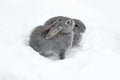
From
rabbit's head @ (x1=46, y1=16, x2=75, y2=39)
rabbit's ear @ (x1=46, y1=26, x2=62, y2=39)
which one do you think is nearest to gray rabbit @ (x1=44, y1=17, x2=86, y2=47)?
rabbit's head @ (x1=46, y1=16, x2=75, y2=39)

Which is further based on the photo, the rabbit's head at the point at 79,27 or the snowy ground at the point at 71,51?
the rabbit's head at the point at 79,27

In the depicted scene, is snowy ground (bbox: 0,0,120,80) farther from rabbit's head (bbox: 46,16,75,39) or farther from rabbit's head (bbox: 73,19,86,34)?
rabbit's head (bbox: 46,16,75,39)

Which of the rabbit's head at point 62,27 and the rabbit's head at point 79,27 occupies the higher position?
the rabbit's head at point 79,27

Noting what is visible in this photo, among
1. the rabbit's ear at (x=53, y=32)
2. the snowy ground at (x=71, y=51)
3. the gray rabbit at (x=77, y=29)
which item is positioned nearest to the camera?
the snowy ground at (x=71, y=51)

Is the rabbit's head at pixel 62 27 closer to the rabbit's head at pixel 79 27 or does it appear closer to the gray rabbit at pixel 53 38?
the gray rabbit at pixel 53 38

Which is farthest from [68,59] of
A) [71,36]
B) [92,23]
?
[92,23]

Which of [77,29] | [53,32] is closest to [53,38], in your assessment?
[53,32]

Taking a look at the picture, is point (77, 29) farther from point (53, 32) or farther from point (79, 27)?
point (53, 32)

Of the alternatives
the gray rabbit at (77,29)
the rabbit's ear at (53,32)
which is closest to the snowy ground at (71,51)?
the gray rabbit at (77,29)
